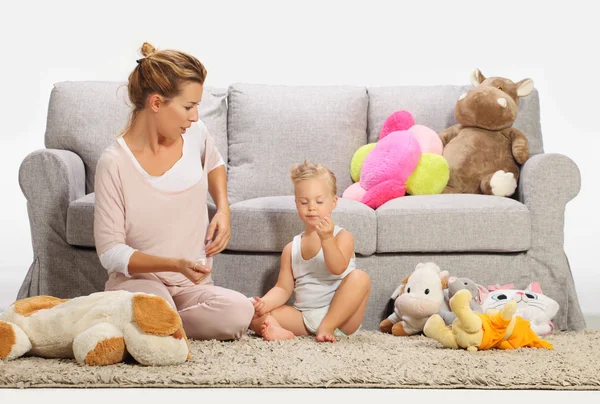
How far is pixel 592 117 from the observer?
4.62 m

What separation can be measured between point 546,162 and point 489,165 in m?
0.33

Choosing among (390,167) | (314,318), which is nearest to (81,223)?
(314,318)

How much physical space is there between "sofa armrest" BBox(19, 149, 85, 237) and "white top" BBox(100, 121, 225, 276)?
50cm

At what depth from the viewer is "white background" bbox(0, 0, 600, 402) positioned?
4.39 m

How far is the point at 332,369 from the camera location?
2289mm

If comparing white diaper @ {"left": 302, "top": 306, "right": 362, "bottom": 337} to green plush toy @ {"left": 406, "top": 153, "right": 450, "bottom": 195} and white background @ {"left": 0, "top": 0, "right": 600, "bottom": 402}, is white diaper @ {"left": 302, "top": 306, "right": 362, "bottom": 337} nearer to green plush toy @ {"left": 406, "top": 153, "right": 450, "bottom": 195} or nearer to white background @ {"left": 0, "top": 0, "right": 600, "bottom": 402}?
green plush toy @ {"left": 406, "top": 153, "right": 450, "bottom": 195}

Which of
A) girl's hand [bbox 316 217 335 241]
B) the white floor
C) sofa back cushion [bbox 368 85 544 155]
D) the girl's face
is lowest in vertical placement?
the white floor

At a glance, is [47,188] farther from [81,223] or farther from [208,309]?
[208,309]

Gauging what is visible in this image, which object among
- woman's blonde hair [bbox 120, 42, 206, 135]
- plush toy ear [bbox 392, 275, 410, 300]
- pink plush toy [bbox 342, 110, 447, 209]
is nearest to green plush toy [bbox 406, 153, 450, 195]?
pink plush toy [bbox 342, 110, 447, 209]

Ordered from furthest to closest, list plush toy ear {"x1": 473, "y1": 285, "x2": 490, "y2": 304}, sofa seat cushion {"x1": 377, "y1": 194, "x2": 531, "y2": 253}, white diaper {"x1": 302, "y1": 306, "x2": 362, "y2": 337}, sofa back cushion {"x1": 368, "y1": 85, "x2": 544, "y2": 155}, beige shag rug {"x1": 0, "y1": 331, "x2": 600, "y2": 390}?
1. sofa back cushion {"x1": 368, "y1": 85, "x2": 544, "y2": 155}
2. sofa seat cushion {"x1": 377, "y1": 194, "x2": 531, "y2": 253}
3. plush toy ear {"x1": 473, "y1": 285, "x2": 490, "y2": 304}
4. white diaper {"x1": 302, "y1": 306, "x2": 362, "y2": 337}
5. beige shag rug {"x1": 0, "y1": 331, "x2": 600, "y2": 390}

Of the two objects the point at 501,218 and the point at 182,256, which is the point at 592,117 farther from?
the point at 182,256

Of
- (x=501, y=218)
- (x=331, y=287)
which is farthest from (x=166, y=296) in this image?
(x=501, y=218)

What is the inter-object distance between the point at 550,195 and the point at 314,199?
874 mm
